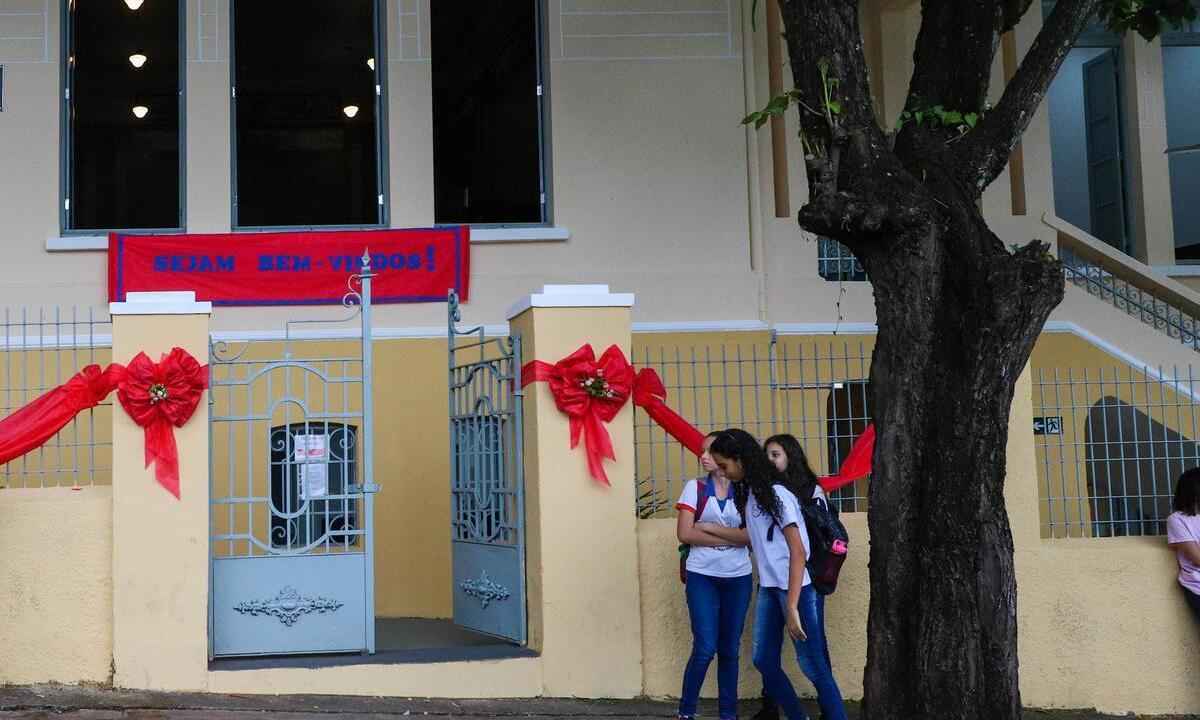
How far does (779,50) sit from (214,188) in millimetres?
5433

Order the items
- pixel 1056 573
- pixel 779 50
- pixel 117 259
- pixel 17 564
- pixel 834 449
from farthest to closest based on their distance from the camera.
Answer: pixel 779 50
pixel 117 259
pixel 834 449
pixel 1056 573
pixel 17 564

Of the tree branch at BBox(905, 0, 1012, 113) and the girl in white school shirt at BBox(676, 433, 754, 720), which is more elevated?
the tree branch at BBox(905, 0, 1012, 113)

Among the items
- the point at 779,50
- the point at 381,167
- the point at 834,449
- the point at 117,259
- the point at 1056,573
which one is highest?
the point at 779,50

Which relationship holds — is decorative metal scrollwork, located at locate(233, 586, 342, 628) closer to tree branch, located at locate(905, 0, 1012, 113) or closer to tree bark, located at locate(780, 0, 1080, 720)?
tree bark, located at locate(780, 0, 1080, 720)

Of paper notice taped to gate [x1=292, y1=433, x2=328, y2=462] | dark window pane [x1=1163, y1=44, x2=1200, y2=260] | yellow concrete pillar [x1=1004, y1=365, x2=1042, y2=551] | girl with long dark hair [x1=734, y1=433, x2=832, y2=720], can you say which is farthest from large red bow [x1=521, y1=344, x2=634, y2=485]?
dark window pane [x1=1163, y1=44, x2=1200, y2=260]

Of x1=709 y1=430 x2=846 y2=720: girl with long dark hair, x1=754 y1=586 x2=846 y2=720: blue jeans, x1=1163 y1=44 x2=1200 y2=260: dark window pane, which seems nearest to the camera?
x1=709 y1=430 x2=846 y2=720: girl with long dark hair

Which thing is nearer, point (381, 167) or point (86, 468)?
point (86, 468)

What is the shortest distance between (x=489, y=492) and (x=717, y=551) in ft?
6.86

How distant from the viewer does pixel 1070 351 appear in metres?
13.4

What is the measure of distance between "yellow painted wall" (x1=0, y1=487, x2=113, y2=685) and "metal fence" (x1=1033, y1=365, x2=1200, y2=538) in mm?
6497

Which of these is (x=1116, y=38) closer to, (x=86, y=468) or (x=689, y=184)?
(x=689, y=184)

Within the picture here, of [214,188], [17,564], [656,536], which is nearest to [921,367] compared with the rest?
[656,536]

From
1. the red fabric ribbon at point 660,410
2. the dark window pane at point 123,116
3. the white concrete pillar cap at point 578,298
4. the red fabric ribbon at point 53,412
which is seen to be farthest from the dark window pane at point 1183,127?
the red fabric ribbon at point 53,412

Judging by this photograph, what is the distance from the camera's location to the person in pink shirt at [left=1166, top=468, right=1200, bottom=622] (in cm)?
990
